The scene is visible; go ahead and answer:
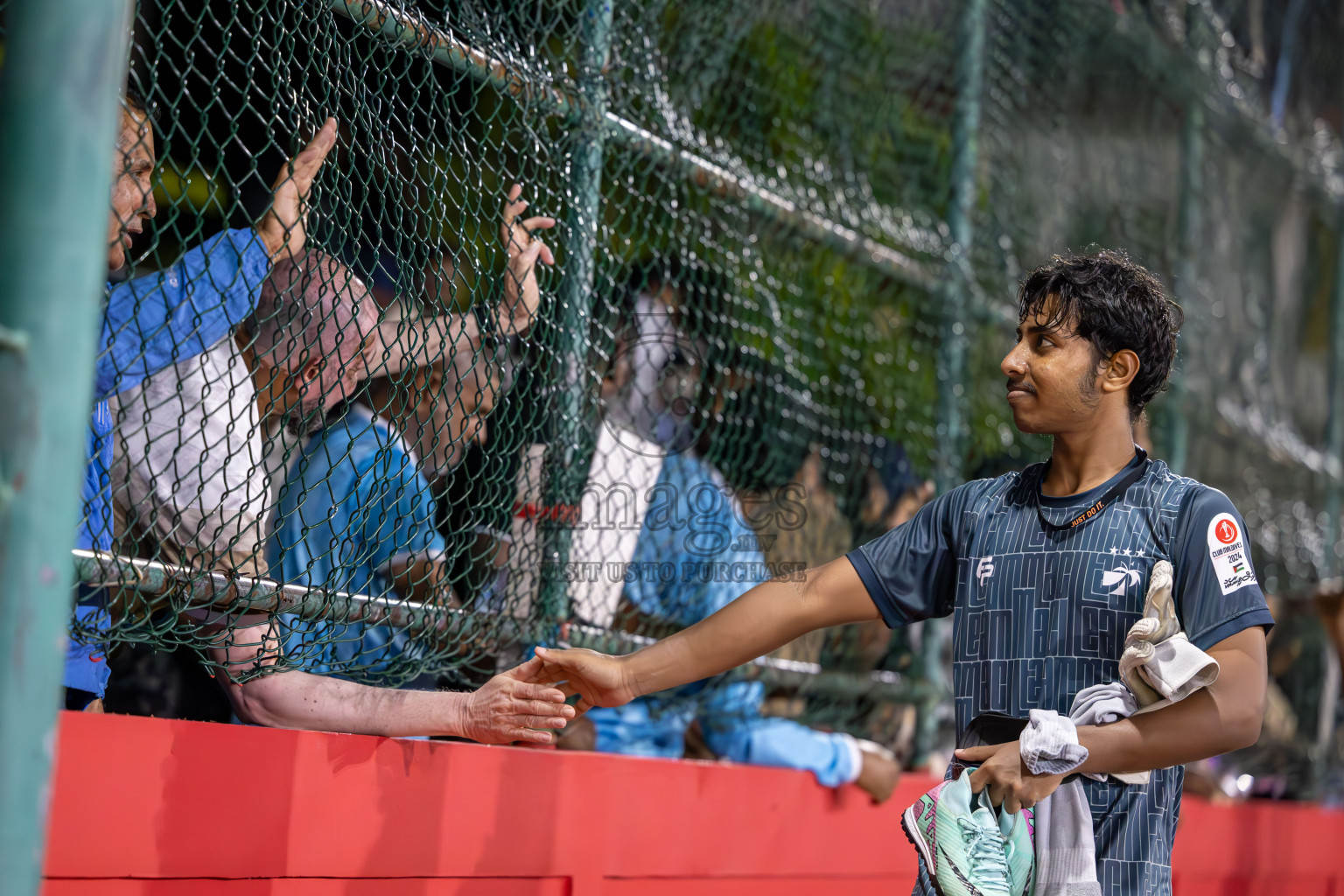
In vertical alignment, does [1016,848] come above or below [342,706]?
below

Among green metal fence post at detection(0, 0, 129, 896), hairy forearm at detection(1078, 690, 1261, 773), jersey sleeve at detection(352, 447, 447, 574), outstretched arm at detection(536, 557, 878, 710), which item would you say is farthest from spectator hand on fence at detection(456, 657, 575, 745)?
green metal fence post at detection(0, 0, 129, 896)

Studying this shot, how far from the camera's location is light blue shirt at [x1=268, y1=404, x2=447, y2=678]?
2814mm

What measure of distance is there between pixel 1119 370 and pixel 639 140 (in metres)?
1.56

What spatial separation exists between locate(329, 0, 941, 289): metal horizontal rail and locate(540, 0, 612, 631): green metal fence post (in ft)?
0.23

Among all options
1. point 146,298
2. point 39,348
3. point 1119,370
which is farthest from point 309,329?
point 1119,370

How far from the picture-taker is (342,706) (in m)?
2.83

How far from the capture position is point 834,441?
441cm

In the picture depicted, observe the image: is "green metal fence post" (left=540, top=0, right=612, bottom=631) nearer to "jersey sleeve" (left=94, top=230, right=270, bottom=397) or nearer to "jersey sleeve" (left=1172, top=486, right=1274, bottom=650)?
"jersey sleeve" (left=94, top=230, right=270, bottom=397)

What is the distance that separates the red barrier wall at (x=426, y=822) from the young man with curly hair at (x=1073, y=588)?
1.45ft

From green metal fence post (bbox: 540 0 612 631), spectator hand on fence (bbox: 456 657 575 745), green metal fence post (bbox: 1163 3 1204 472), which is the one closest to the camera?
spectator hand on fence (bbox: 456 657 575 745)

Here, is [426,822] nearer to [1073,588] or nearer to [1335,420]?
[1073,588]

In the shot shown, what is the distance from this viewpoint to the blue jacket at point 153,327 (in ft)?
8.05

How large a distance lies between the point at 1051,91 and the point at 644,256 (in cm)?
255

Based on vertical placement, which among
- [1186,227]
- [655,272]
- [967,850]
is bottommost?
[967,850]
